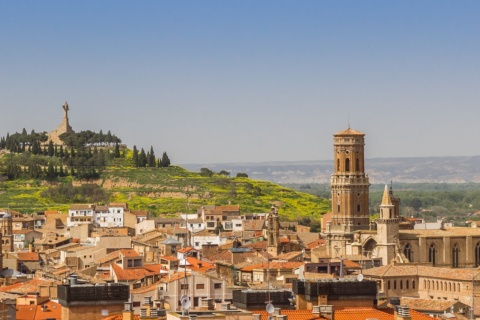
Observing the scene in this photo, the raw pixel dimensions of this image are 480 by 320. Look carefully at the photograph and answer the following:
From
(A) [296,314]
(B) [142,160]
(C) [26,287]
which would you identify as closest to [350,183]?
(C) [26,287]

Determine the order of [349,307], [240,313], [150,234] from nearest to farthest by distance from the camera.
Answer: [240,313] < [349,307] < [150,234]

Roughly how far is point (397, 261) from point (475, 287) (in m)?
14.1

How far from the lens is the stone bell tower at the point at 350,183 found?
99438mm

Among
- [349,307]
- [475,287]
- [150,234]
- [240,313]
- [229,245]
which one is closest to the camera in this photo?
[240,313]

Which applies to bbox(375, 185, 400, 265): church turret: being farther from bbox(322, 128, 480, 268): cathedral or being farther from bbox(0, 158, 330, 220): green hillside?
bbox(0, 158, 330, 220): green hillside

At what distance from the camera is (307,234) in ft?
366

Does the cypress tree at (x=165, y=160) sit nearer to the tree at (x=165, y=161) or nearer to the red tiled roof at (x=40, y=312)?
the tree at (x=165, y=161)

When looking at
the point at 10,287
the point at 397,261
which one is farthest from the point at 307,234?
the point at 10,287

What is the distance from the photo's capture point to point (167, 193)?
515 ft

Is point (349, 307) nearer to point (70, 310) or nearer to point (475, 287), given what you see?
point (70, 310)

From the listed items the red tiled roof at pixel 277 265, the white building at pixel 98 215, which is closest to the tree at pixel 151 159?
the white building at pixel 98 215

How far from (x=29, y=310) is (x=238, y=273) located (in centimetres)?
3017

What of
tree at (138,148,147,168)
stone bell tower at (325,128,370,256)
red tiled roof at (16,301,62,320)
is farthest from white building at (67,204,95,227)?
red tiled roof at (16,301,62,320)

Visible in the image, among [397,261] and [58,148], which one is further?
[58,148]
